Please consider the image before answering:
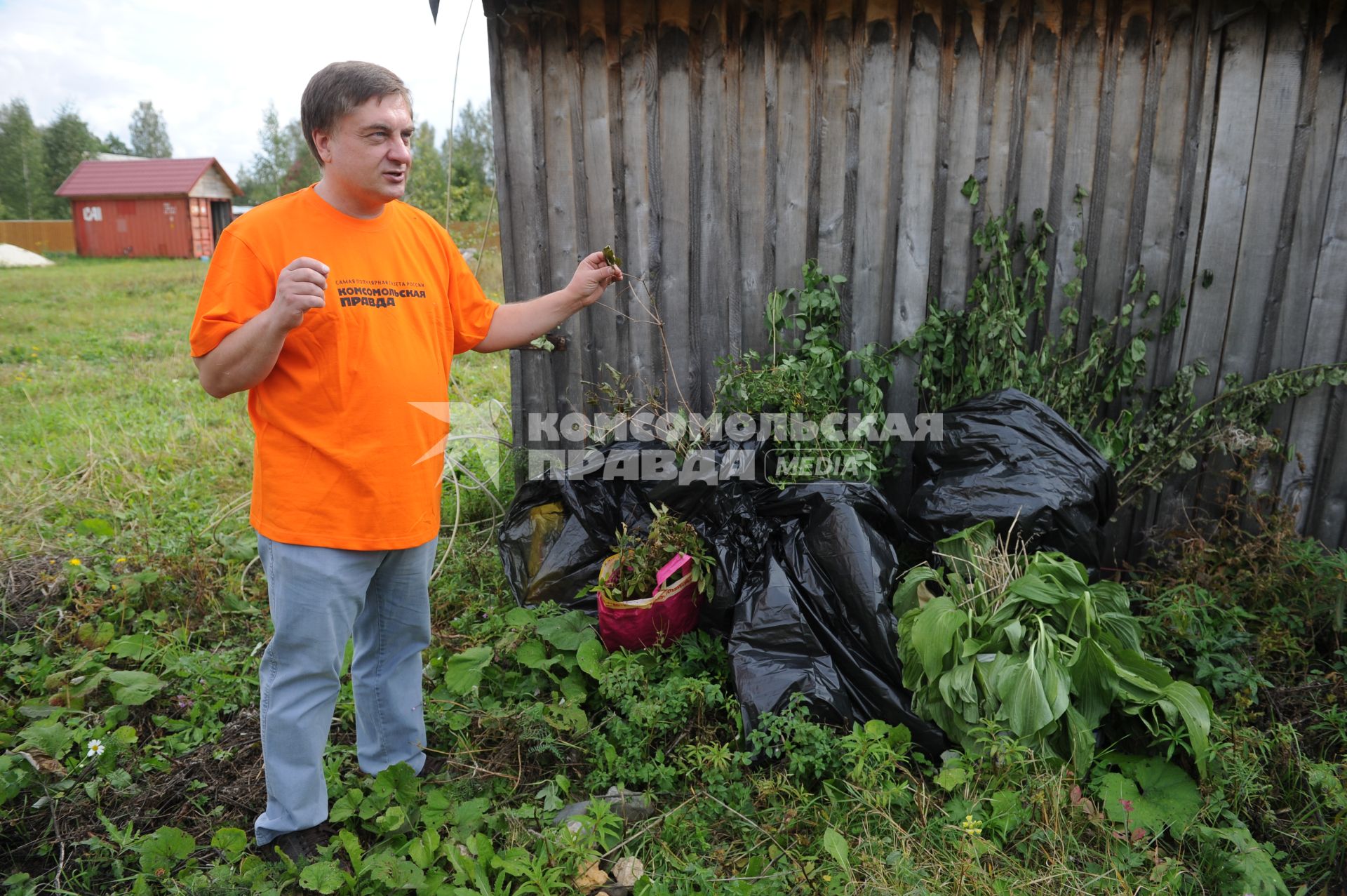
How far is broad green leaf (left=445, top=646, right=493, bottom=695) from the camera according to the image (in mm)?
2809

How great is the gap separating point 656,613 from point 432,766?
903mm

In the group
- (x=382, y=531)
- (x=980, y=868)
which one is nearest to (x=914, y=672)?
(x=980, y=868)

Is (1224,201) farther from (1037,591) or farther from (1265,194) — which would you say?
(1037,591)

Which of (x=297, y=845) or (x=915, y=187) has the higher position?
(x=915, y=187)

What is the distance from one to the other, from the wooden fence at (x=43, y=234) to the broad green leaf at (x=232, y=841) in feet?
133

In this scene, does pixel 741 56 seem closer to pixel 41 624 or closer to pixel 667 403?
pixel 667 403

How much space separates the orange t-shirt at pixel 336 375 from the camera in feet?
6.48

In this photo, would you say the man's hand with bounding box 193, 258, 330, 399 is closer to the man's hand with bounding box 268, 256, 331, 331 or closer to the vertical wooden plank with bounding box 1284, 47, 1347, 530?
the man's hand with bounding box 268, 256, 331, 331

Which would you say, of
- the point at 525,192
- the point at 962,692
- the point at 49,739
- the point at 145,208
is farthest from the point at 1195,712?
the point at 145,208

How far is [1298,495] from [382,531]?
3.59m

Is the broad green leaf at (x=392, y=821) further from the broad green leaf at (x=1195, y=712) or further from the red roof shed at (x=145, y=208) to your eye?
the red roof shed at (x=145, y=208)

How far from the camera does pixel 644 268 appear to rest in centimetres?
371

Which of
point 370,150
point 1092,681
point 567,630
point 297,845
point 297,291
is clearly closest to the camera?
point 297,291

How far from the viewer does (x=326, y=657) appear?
2166 mm
